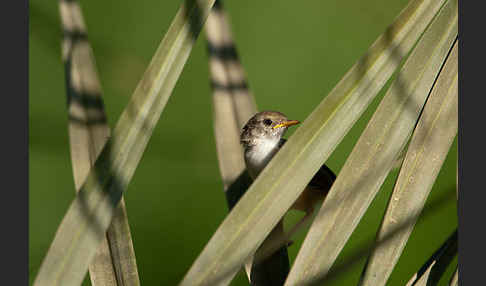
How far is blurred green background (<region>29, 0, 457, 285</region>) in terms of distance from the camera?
5.08 feet

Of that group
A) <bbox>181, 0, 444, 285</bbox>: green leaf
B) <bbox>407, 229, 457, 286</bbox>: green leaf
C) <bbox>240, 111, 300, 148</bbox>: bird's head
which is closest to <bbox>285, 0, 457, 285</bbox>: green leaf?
<bbox>181, 0, 444, 285</bbox>: green leaf

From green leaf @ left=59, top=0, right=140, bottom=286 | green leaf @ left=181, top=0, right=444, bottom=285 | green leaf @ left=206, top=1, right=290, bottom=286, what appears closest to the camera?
green leaf @ left=181, top=0, right=444, bottom=285

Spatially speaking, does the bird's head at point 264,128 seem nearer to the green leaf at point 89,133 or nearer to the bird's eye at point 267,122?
the bird's eye at point 267,122

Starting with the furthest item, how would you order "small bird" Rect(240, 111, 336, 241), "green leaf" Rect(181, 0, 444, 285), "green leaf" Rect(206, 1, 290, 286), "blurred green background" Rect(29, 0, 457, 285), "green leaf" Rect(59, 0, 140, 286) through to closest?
"blurred green background" Rect(29, 0, 457, 285) → "small bird" Rect(240, 111, 336, 241) → "green leaf" Rect(206, 1, 290, 286) → "green leaf" Rect(59, 0, 140, 286) → "green leaf" Rect(181, 0, 444, 285)

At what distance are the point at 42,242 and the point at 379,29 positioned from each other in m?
1.44

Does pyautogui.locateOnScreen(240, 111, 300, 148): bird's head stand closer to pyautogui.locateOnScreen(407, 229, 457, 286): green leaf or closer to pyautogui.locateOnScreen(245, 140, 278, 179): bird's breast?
pyautogui.locateOnScreen(245, 140, 278, 179): bird's breast

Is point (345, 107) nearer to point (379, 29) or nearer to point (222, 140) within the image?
point (222, 140)

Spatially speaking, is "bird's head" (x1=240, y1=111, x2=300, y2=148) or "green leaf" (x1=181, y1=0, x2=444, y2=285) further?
"bird's head" (x1=240, y1=111, x2=300, y2=148)

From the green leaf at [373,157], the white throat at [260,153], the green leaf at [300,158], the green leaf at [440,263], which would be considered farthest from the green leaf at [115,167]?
the white throat at [260,153]

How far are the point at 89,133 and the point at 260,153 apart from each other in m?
0.45

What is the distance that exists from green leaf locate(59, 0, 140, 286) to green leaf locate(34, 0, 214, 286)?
13cm

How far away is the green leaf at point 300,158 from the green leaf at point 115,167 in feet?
0.37

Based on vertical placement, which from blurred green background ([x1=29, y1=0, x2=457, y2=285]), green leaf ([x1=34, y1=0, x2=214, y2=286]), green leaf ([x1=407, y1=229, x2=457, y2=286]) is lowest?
blurred green background ([x1=29, y1=0, x2=457, y2=285])

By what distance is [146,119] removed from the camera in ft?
1.63
